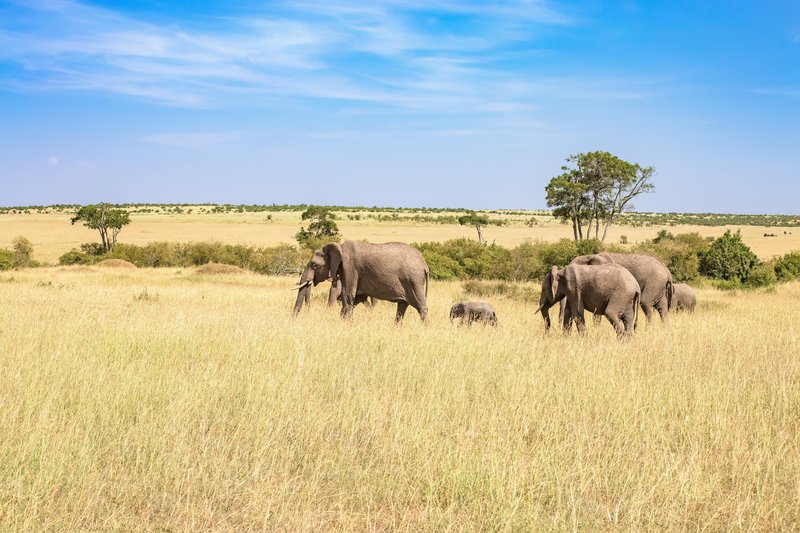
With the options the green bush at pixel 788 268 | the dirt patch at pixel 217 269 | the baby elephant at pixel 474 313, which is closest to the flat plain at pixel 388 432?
the baby elephant at pixel 474 313

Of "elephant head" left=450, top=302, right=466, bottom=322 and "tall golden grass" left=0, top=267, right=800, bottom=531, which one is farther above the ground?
"tall golden grass" left=0, top=267, right=800, bottom=531

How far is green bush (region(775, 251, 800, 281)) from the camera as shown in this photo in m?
30.2

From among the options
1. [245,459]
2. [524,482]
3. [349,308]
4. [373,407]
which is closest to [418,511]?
[524,482]

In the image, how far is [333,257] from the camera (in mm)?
14352

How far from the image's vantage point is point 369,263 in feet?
45.3

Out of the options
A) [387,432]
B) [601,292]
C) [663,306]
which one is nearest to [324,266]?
[601,292]

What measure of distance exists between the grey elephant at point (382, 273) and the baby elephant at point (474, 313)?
1069 millimetres

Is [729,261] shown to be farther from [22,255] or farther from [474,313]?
[22,255]

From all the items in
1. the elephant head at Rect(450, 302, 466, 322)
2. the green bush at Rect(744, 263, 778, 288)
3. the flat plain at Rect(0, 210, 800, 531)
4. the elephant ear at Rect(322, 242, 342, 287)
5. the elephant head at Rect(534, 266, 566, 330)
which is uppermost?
the elephant ear at Rect(322, 242, 342, 287)

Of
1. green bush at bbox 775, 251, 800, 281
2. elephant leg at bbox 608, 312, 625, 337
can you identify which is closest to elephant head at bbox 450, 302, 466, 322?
elephant leg at bbox 608, 312, 625, 337

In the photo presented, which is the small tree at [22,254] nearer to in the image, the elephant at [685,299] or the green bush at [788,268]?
the elephant at [685,299]

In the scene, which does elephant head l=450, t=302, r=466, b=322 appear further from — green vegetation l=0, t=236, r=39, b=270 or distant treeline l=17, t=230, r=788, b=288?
green vegetation l=0, t=236, r=39, b=270

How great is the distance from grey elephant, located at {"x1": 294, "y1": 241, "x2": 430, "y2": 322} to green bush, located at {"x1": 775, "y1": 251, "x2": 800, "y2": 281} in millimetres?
23592

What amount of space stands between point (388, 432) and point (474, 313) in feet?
29.0
